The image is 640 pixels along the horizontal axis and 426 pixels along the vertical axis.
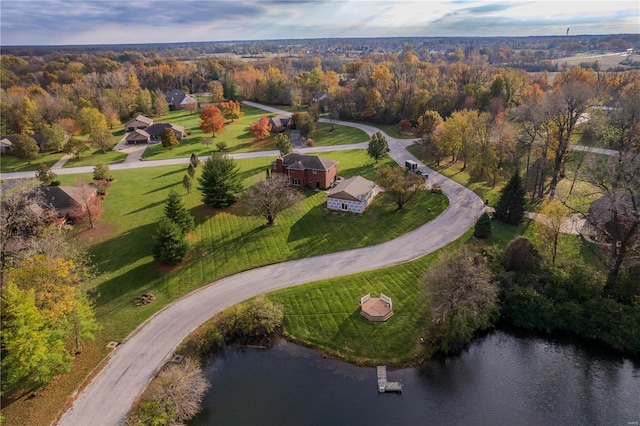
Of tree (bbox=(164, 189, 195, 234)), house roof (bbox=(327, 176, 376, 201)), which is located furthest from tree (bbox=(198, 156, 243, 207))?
house roof (bbox=(327, 176, 376, 201))

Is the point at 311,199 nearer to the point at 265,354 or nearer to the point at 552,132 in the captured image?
the point at 265,354

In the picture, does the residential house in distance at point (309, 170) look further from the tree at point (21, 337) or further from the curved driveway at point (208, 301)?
the tree at point (21, 337)

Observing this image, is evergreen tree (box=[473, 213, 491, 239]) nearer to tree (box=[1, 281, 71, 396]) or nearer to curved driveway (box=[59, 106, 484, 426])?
curved driveway (box=[59, 106, 484, 426])

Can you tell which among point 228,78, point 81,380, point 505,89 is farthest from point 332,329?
point 228,78

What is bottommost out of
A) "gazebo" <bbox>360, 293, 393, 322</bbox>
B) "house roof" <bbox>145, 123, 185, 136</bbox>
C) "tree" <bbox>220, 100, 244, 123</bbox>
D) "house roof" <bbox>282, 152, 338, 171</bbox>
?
"gazebo" <bbox>360, 293, 393, 322</bbox>

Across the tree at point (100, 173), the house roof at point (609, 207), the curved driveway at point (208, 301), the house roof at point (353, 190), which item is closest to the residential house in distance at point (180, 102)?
the tree at point (100, 173)

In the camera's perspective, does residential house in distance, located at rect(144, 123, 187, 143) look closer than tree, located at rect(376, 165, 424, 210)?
No
